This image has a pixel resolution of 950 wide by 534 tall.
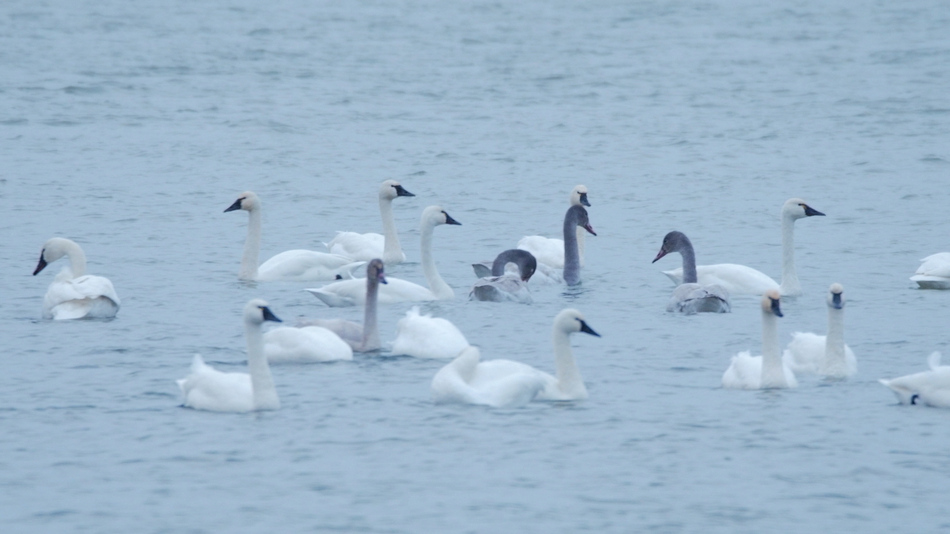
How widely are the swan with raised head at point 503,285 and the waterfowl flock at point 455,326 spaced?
1 centimetres

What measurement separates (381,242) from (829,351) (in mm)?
6282

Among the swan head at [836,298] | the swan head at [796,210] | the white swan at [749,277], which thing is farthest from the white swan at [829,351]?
the swan head at [796,210]

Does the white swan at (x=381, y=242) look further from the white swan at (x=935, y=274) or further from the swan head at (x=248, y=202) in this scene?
the white swan at (x=935, y=274)

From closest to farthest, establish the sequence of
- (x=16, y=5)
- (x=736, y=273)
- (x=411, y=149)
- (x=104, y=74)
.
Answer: (x=736, y=273) → (x=411, y=149) → (x=104, y=74) → (x=16, y=5)

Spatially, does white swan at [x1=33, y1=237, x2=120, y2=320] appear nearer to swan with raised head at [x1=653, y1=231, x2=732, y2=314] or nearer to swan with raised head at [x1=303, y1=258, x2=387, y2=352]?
swan with raised head at [x1=303, y1=258, x2=387, y2=352]

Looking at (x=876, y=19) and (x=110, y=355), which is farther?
(x=876, y=19)

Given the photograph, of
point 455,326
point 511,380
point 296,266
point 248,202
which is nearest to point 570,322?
point 511,380

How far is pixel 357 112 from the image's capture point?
28719mm

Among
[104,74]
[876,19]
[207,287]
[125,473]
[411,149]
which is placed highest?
[876,19]

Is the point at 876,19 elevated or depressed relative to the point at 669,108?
elevated

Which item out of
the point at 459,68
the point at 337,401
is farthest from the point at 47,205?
the point at 459,68

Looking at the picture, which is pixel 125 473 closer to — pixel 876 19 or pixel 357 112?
pixel 357 112

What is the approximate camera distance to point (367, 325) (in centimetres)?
1055

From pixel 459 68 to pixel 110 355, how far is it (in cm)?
2444
